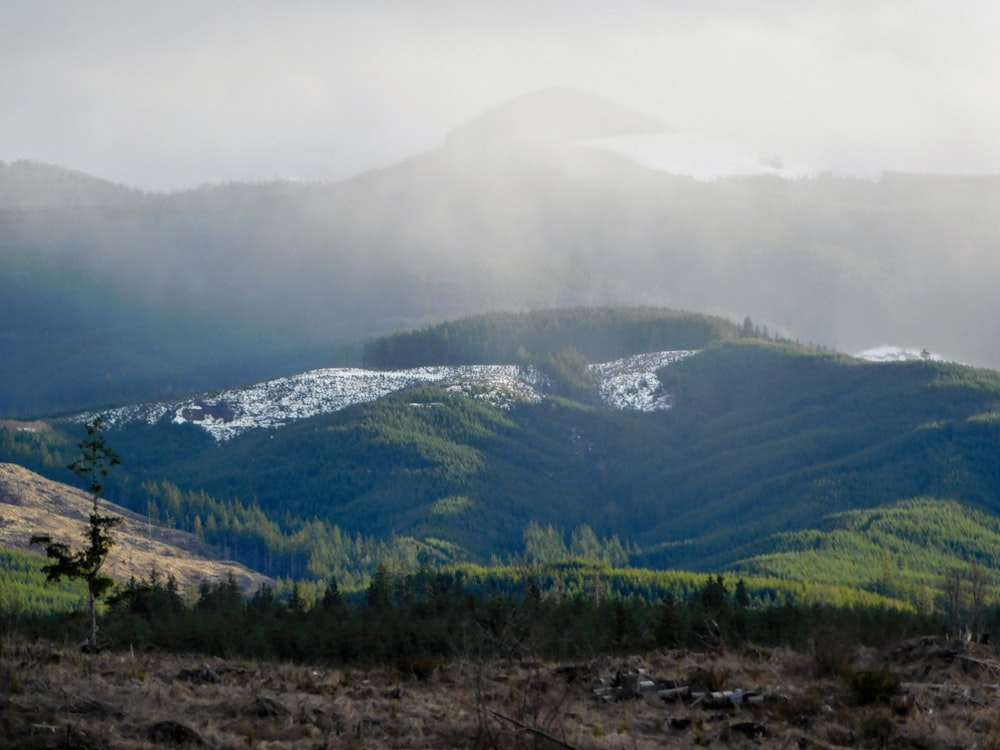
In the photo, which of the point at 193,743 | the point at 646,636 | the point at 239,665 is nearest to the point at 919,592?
the point at 646,636

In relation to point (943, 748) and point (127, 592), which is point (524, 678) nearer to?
point (943, 748)

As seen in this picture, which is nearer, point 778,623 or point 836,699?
point 836,699

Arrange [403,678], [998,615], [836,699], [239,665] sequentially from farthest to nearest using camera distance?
[998,615], [239,665], [403,678], [836,699]

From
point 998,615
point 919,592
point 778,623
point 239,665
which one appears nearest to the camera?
point 239,665

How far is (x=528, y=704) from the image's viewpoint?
105 ft

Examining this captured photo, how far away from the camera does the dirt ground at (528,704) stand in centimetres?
2983

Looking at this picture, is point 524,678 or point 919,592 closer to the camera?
point 524,678

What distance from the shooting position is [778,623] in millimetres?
95938

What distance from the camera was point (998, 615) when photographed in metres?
129

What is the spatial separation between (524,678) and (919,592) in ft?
529

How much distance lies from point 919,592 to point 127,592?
14190 cm

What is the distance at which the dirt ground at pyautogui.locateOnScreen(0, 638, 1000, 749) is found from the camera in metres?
29.8

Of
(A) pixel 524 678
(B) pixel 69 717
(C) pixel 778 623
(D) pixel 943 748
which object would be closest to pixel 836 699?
(D) pixel 943 748

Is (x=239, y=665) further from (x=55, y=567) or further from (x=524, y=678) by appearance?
(x=55, y=567)
